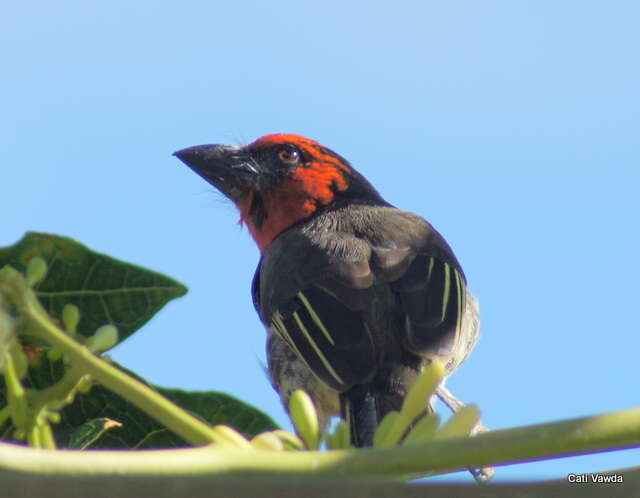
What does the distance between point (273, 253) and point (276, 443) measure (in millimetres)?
3809

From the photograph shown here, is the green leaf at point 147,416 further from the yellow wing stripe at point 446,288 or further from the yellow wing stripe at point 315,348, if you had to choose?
the yellow wing stripe at point 446,288

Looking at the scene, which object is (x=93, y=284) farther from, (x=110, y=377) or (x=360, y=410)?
(x=360, y=410)

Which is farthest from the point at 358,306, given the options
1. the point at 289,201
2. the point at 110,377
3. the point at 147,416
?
the point at 110,377

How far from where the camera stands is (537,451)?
0.75 meters

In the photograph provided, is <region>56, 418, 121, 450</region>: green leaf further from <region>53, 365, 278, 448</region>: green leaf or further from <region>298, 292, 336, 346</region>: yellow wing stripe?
<region>298, 292, 336, 346</region>: yellow wing stripe

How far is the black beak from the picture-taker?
547 centimetres

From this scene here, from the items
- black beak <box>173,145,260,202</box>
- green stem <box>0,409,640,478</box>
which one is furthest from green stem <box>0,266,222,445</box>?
black beak <box>173,145,260,202</box>

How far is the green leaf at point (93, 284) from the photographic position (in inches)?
59.6

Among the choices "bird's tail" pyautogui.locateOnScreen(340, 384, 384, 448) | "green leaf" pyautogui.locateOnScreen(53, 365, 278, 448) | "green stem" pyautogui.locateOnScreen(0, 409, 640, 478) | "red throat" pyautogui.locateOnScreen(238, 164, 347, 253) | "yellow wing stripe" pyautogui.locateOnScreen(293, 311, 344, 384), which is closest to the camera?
"green stem" pyautogui.locateOnScreen(0, 409, 640, 478)

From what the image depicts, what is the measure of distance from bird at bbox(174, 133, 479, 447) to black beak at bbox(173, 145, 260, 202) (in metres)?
0.21

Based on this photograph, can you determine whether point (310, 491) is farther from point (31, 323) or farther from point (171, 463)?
point (31, 323)

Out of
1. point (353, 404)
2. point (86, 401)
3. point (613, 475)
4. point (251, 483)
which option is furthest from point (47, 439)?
point (353, 404)

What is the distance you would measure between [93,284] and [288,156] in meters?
4.17

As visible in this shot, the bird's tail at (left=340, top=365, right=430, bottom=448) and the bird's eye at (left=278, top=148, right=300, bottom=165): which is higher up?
the bird's eye at (left=278, top=148, right=300, bottom=165)
